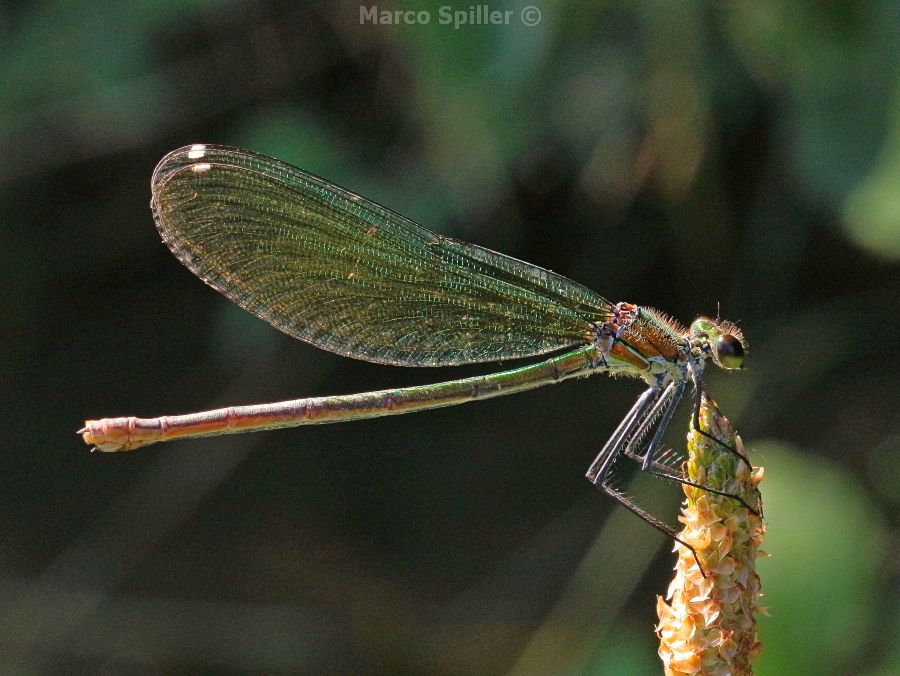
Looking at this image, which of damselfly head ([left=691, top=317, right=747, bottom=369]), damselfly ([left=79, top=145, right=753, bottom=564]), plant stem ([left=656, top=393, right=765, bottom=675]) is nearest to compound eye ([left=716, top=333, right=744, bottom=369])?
damselfly head ([left=691, top=317, right=747, bottom=369])

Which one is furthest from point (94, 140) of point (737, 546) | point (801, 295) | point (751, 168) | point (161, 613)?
point (737, 546)

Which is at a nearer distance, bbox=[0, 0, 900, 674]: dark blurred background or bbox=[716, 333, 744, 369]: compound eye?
bbox=[716, 333, 744, 369]: compound eye

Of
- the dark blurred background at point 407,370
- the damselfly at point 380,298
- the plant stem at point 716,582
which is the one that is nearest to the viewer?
the plant stem at point 716,582

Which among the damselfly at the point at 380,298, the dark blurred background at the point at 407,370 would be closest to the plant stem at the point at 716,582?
the damselfly at the point at 380,298

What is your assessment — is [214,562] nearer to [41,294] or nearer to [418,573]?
[418,573]

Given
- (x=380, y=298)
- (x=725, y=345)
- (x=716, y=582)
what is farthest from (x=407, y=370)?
(x=716, y=582)

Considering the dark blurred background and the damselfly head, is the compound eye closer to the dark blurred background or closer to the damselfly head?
the damselfly head

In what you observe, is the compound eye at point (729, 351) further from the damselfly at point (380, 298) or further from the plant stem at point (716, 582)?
the plant stem at point (716, 582)
